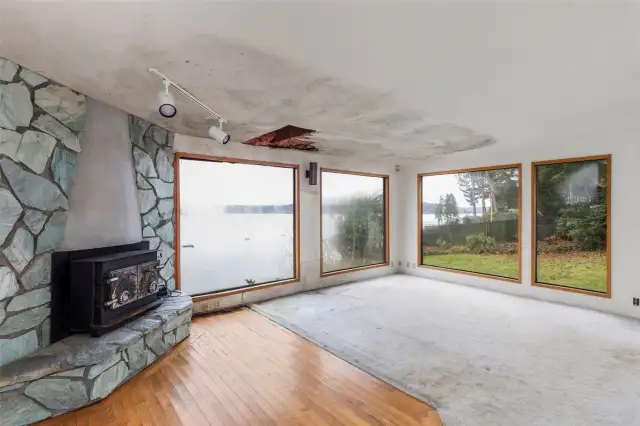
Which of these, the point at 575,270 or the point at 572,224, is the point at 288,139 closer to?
the point at 572,224

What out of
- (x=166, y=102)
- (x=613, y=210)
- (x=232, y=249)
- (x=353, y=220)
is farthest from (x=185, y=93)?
(x=613, y=210)

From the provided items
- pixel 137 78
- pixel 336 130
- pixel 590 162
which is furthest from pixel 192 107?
pixel 590 162

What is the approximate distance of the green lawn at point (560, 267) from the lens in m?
4.49

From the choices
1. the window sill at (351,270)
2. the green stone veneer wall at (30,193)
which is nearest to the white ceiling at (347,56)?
the green stone veneer wall at (30,193)

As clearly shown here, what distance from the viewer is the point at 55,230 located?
2520mm

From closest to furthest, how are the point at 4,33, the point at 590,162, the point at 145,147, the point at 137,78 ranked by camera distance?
the point at 4,33
the point at 137,78
the point at 145,147
the point at 590,162

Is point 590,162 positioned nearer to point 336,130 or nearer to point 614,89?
point 614,89

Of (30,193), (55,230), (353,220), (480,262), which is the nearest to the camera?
(30,193)

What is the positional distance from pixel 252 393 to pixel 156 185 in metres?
2.52

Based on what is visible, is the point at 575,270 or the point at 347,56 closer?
the point at 347,56

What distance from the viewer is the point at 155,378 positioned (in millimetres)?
2635

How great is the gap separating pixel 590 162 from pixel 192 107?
17.4 ft

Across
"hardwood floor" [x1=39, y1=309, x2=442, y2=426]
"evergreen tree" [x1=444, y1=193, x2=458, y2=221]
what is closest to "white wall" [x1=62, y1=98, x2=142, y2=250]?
"hardwood floor" [x1=39, y1=309, x2=442, y2=426]

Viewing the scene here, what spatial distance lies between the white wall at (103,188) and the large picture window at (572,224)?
565cm
